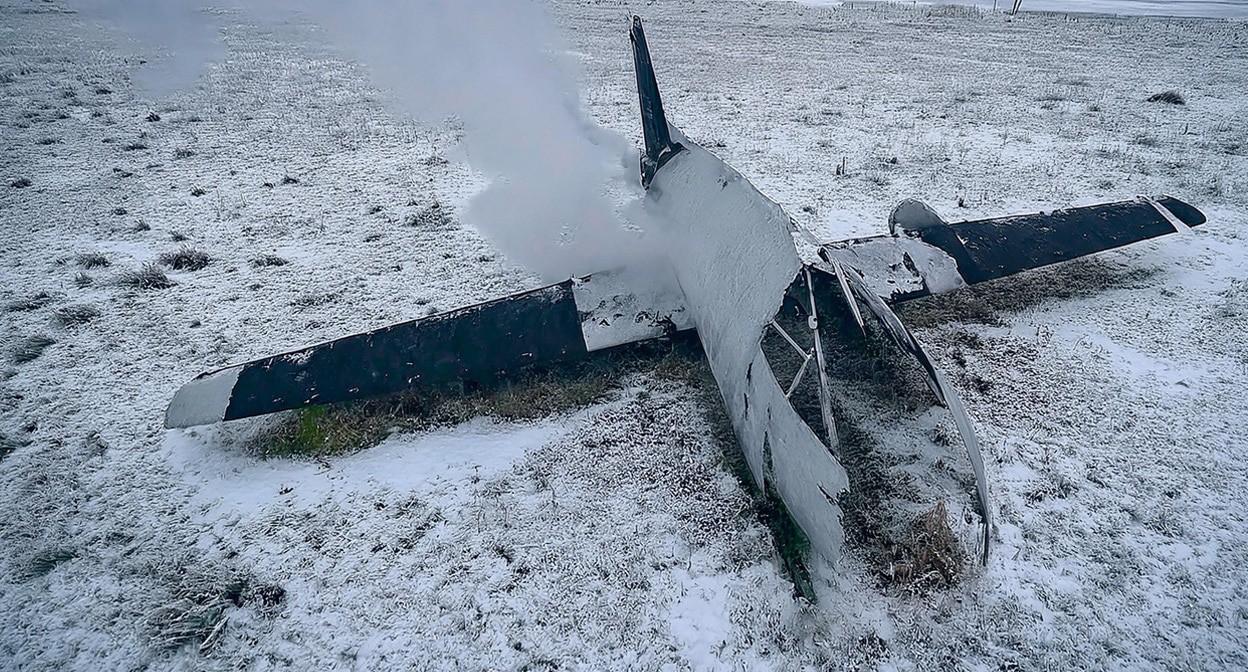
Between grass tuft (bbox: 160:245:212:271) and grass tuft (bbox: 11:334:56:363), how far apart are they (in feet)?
7.18

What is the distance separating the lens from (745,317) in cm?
513

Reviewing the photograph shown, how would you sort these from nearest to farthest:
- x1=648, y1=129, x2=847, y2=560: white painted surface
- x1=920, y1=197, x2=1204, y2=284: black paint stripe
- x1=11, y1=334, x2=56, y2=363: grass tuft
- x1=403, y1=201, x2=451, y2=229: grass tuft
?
x1=648, y1=129, x2=847, y2=560: white painted surface → x1=11, y1=334, x2=56, y2=363: grass tuft → x1=920, y1=197, x2=1204, y2=284: black paint stripe → x1=403, y1=201, x2=451, y2=229: grass tuft

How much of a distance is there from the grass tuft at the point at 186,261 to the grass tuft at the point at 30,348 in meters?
2.19

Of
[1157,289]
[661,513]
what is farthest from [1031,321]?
[661,513]

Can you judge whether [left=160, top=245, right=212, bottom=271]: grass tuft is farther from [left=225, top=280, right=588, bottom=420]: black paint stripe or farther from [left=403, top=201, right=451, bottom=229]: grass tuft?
[left=225, top=280, right=588, bottom=420]: black paint stripe

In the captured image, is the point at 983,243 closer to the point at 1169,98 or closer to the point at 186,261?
the point at 186,261

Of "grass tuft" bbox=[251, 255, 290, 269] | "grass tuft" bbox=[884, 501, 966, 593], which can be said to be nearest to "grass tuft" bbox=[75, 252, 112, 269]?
"grass tuft" bbox=[251, 255, 290, 269]

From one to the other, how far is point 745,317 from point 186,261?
31.5 feet

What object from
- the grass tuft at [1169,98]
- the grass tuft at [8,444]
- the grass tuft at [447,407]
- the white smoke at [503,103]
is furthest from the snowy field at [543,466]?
the grass tuft at [1169,98]

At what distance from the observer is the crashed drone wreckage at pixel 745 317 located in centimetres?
448

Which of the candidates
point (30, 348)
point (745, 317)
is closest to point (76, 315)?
point (30, 348)

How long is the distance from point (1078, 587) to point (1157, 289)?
6018 millimetres

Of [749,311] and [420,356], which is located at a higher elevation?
[749,311]

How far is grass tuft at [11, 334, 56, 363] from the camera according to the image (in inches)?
303
